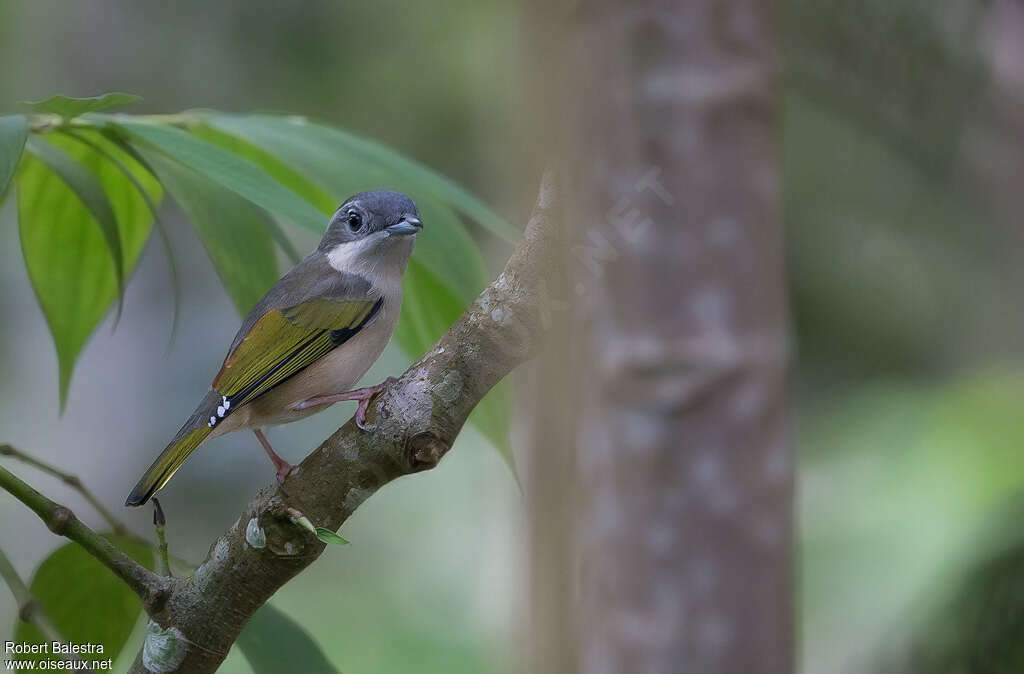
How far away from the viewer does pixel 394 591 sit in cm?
570

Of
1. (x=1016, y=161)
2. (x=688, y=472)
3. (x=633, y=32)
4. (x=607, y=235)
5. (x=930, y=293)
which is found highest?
(x=930, y=293)

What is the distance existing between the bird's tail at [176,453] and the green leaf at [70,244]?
0.21m

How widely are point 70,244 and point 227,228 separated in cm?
36

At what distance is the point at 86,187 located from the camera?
150cm

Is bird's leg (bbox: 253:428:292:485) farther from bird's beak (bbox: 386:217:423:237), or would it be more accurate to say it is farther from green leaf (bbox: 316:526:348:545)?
bird's beak (bbox: 386:217:423:237)

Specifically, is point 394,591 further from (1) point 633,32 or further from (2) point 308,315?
(1) point 633,32

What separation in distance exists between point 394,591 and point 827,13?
4392mm

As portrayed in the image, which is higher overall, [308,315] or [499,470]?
[499,470]

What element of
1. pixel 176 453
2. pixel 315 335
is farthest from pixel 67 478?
pixel 315 335

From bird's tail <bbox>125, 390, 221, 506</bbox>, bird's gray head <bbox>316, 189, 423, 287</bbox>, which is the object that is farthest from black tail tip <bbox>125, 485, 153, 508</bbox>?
bird's gray head <bbox>316, 189, 423, 287</bbox>

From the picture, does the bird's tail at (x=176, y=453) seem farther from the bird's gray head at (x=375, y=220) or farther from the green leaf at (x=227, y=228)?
the bird's gray head at (x=375, y=220)

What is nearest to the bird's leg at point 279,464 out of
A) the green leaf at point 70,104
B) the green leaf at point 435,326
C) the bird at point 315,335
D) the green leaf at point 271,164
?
the bird at point 315,335

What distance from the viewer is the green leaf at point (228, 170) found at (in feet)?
4.39

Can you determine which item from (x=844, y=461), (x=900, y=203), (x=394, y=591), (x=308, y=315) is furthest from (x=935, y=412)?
(x=308, y=315)
